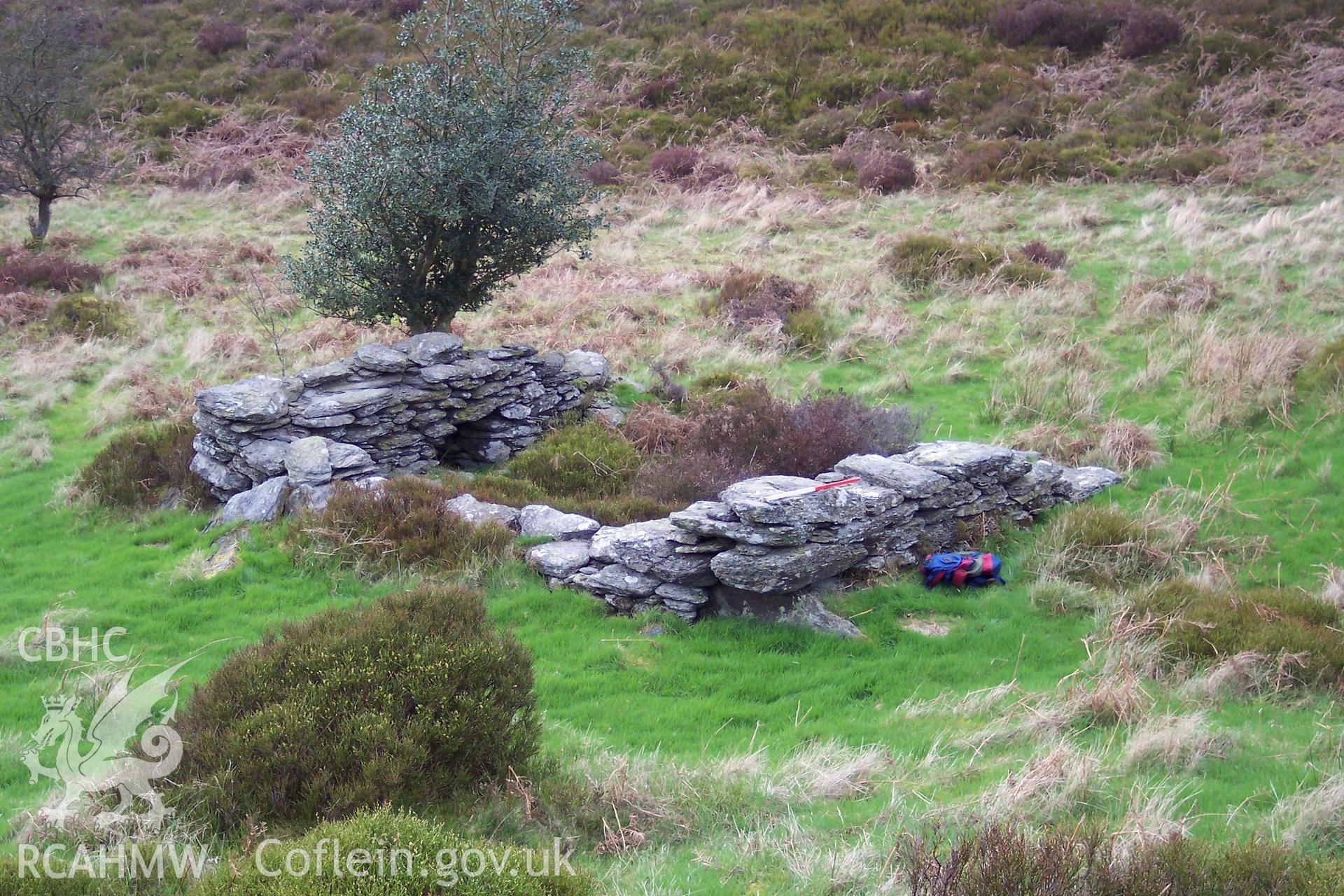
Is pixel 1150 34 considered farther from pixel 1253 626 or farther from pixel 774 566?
pixel 774 566

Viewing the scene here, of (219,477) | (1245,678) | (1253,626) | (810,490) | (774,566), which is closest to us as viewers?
(1245,678)

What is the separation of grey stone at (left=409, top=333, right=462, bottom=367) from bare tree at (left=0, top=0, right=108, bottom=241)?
57.1ft

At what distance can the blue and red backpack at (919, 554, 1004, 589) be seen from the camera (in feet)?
30.3

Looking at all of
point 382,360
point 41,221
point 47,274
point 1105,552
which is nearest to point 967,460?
point 1105,552

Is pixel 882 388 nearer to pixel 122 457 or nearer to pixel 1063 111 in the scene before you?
pixel 122 457

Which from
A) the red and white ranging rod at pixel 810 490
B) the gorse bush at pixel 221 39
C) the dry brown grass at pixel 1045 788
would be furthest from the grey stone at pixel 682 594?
the gorse bush at pixel 221 39

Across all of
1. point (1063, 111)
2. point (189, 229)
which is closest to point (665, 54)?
point (1063, 111)

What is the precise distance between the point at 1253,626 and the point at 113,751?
8250mm

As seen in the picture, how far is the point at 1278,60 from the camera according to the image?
27.4 metres

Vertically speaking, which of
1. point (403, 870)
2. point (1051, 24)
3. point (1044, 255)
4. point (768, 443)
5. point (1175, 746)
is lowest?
point (768, 443)

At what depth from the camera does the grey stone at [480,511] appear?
398 inches

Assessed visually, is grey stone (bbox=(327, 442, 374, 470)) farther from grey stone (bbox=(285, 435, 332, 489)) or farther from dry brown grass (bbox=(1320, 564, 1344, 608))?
dry brown grass (bbox=(1320, 564, 1344, 608))

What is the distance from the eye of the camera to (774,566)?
27.5 ft

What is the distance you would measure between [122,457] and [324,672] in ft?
27.4
